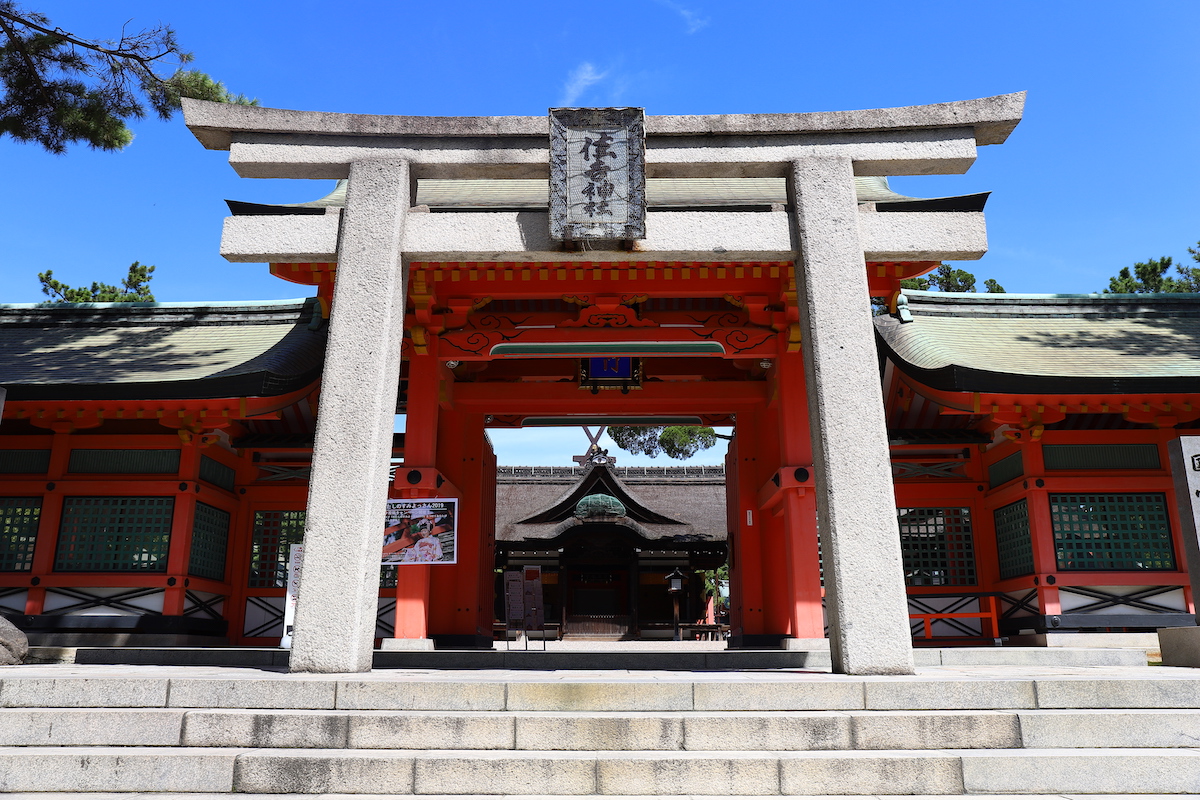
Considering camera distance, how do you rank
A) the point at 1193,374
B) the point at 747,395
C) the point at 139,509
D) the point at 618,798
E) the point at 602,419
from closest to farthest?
the point at 618,798 < the point at 1193,374 < the point at 139,509 < the point at 747,395 < the point at 602,419

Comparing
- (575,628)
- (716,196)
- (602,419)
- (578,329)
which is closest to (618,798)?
(578,329)

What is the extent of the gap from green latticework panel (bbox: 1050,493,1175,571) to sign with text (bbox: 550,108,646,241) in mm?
7669

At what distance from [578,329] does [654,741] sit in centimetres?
665

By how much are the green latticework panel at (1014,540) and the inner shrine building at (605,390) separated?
A: 58 mm

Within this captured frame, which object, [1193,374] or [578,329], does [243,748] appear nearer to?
[578,329]

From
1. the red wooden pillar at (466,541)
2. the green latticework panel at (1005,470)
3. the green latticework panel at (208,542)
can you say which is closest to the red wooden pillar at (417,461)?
the red wooden pillar at (466,541)

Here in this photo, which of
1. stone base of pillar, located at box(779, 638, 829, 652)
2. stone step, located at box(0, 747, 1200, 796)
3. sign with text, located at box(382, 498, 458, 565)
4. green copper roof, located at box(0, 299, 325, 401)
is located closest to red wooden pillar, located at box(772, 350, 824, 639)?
stone base of pillar, located at box(779, 638, 829, 652)

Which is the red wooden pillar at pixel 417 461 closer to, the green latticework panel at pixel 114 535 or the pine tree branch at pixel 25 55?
the green latticework panel at pixel 114 535

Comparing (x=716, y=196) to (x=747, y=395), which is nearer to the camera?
(x=716, y=196)

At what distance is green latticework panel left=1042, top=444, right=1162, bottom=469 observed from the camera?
35.8ft

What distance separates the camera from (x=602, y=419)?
1327 centimetres

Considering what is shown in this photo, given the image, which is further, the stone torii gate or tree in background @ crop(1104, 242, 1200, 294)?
tree in background @ crop(1104, 242, 1200, 294)

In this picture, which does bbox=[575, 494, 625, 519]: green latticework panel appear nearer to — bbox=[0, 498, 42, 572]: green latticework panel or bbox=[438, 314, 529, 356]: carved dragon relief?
bbox=[438, 314, 529, 356]: carved dragon relief

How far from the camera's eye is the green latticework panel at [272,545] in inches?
490
